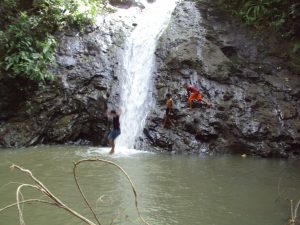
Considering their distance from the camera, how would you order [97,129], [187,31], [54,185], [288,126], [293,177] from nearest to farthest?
1. [54,185]
2. [293,177]
3. [288,126]
4. [97,129]
5. [187,31]

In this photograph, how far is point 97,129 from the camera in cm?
1166

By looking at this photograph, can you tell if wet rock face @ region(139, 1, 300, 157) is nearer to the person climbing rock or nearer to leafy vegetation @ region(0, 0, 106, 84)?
the person climbing rock

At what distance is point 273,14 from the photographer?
13.8 m

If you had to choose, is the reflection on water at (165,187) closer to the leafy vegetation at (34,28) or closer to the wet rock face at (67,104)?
the wet rock face at (67,104)

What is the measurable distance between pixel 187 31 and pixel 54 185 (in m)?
8.13

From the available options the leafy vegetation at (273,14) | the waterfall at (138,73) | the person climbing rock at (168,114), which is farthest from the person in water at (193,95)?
the leafy vegetation at (273,14)

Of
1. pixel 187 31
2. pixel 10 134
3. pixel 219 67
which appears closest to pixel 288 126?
pixel 219 67

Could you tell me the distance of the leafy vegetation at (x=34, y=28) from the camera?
37.6 ft

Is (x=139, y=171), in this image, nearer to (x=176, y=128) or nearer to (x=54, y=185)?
(x=54, y=185)

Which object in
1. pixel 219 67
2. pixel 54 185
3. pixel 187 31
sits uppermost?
pixel 187 31

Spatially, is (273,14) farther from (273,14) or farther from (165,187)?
(165,187)

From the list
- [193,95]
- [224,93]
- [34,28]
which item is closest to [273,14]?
[224,93]

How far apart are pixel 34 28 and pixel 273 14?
8075 millimetres

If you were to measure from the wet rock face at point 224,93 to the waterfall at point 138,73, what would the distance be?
0.35 meters
